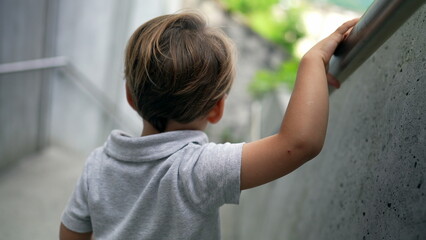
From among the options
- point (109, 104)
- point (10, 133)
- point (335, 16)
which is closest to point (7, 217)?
point (10, 133)

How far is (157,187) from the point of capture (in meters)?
1.08

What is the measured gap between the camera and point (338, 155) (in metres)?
1.27

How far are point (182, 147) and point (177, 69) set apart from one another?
18 centimetres

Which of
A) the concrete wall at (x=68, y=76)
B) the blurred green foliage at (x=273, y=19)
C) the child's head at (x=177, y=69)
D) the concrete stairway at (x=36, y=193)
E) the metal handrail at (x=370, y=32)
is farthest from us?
the blurred green foliage at (x=273, y=19)

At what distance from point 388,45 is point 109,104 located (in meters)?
3.75

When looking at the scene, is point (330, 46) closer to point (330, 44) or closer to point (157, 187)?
point (330, 44)

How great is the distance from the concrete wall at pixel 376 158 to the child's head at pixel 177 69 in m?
0.36

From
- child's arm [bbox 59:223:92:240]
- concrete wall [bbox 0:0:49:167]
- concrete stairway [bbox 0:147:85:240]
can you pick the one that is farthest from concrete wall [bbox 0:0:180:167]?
child's arm [bbox 59:223:92:240]

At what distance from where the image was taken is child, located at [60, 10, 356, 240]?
36.9 inches

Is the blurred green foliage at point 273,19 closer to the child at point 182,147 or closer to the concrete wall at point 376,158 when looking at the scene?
the concrete wall at point 376,158

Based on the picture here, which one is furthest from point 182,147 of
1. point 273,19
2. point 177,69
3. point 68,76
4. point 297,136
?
point 273,19

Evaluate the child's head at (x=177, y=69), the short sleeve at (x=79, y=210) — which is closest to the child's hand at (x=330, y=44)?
the child's head at (x=177, y=69)

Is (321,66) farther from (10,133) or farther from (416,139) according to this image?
(10,133)

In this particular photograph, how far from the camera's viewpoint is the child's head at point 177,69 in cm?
106
